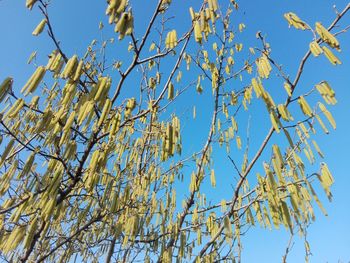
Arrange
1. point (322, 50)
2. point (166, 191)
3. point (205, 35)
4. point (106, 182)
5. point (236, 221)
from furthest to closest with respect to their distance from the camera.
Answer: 1. point (166, 191)
2. point (236, 221)
3. point (106, 182)
4. point (205, 35)
5. point (322, 50)

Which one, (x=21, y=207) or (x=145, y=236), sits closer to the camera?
(x=21, y=207)

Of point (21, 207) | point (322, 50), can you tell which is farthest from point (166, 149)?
point (322, 50)

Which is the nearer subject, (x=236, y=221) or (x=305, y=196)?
(x=305, y=196)

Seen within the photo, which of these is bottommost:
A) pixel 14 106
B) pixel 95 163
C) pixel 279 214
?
pixel 279 214

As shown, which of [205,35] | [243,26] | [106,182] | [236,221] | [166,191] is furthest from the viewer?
[243,26]

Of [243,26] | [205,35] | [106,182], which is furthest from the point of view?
[243,26]

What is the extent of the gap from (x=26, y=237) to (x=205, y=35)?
155 centimetres

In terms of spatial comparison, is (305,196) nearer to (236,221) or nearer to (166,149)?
(166,149)

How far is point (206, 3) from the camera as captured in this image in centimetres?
198

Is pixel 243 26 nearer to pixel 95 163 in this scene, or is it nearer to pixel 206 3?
pixel 206 3

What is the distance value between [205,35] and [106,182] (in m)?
1.12

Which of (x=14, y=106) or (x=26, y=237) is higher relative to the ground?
(x=14, y=106)

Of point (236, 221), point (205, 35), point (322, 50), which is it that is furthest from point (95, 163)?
point (236, 221)

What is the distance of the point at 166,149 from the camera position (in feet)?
6.60
